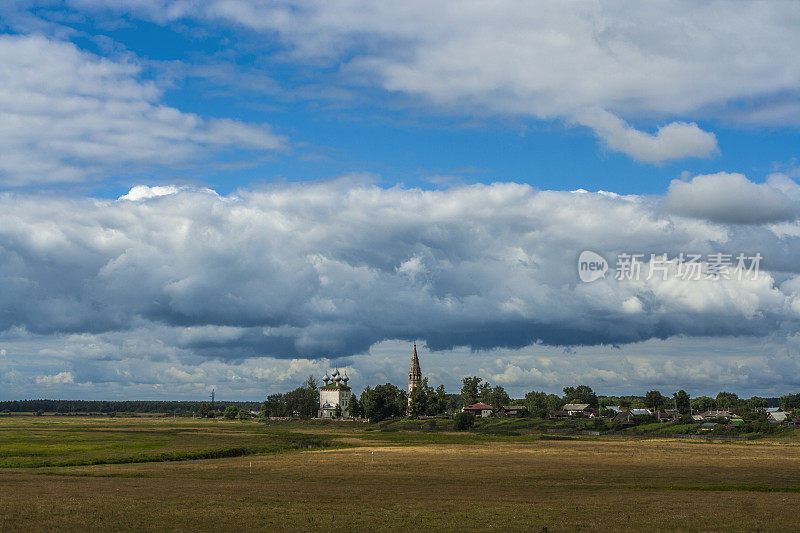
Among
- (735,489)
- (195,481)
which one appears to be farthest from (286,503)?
(735,489)

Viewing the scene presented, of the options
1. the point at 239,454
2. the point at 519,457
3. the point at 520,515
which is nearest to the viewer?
the point at 520,515

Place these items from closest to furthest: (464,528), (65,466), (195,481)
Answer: (464,528) < (195,481) < (65,466)

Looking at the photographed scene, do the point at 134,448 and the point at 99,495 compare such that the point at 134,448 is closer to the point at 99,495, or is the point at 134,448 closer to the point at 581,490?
the point at 99,495

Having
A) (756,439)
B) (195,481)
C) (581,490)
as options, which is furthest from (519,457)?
(756,439)

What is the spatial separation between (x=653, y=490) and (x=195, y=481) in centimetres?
3905

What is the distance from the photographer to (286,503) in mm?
47938

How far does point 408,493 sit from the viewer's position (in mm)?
53625

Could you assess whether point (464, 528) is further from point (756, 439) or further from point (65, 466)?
point (756, 439)

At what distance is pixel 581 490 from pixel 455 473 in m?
16.9

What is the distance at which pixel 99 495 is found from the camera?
168ft

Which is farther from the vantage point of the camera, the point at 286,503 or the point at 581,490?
the point at 581,490

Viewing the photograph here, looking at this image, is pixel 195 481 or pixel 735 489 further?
pixel 195 481

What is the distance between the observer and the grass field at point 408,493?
40875mm

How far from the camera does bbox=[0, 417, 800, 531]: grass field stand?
40.9 metres
